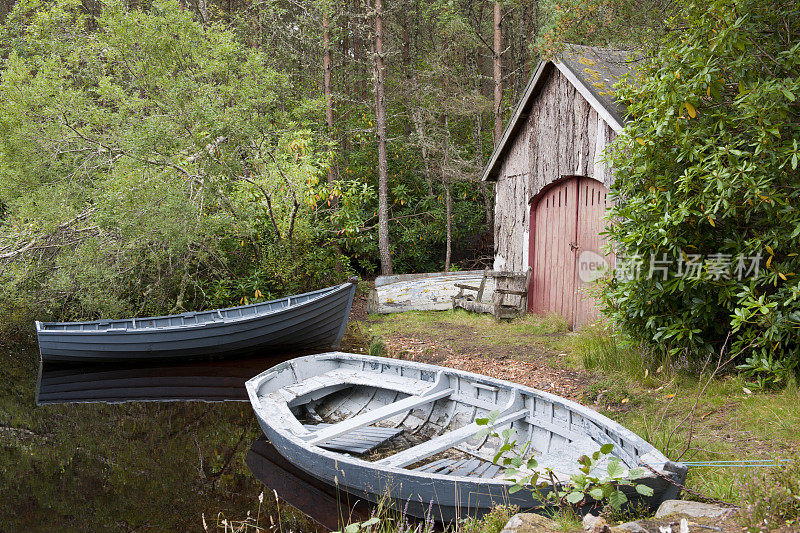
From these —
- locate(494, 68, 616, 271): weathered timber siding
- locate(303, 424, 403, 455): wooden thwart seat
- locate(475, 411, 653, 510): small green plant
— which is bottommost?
locate(303, 424, 403, 455): wooden thwart seat

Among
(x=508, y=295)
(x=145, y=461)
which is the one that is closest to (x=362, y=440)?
(x=145, y=461)

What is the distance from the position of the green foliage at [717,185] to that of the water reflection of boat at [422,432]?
175cm

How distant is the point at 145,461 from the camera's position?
668 cm

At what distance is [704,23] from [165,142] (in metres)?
9.72

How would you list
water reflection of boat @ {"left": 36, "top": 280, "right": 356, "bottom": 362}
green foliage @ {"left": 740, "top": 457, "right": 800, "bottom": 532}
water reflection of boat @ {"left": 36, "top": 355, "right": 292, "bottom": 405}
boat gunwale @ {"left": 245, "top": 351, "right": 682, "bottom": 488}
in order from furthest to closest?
water reflection of boat @ {"left": 36, "top": 280, "right": 356, "bottom": 362}
water reflection of boat @ {"left": 36, "top": 355, "right": 292, "bottom": 405}
boat gunwale @ {"left": 245, "top": 351, "right": 682, "bottom": 488}
green foliage @ {"left": 740, "top": 457, "right": 800, "bottom": 532}

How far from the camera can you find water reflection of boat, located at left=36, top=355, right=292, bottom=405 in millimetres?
9312

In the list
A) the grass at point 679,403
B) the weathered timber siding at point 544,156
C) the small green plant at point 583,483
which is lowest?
the grass at point 679,403

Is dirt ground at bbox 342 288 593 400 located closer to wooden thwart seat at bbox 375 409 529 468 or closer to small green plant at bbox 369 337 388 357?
small green plant at bbox 369 337 388 357

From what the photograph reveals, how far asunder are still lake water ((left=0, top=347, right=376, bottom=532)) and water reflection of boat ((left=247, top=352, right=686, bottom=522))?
47 cm

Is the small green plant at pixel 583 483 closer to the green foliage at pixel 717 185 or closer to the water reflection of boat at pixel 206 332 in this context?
the green foliage at pixel 717 185

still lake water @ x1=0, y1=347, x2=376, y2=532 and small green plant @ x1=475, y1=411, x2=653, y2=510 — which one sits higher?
small green plant @ x1=475, y1=411, x2=653, y2=510

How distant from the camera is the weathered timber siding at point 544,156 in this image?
30.9 ft

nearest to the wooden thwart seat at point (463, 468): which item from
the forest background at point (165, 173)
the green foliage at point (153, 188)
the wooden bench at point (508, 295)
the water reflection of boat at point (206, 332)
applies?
the water reflection of boat at point (206, 332)

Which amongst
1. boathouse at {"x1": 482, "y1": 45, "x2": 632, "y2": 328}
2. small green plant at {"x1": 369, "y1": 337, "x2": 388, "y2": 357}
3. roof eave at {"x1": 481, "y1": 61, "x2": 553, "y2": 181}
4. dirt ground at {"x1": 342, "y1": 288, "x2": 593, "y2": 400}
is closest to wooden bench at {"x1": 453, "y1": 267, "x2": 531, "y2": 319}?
boathouse at {"x1": 482, "y1": 45, "x2": 632, "y2": 328}
